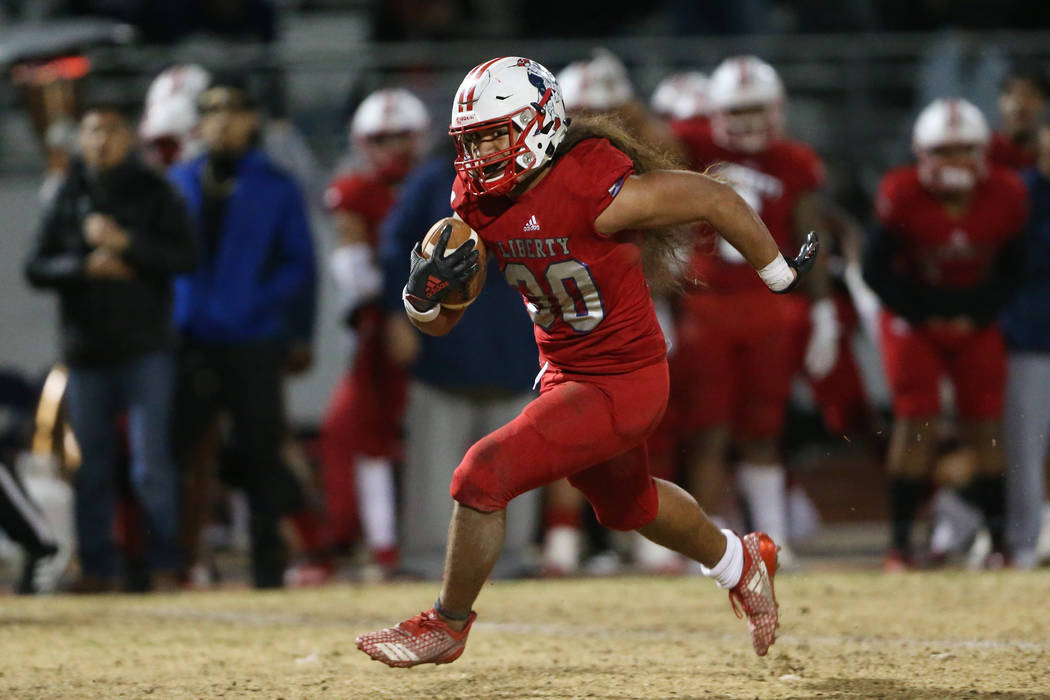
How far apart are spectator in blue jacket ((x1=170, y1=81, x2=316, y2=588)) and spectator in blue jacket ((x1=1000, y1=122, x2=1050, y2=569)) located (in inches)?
153

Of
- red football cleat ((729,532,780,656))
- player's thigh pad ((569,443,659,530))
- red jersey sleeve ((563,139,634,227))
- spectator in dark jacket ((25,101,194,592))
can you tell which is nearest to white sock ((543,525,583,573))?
spectator in dark jacket ((25,101,194,592))

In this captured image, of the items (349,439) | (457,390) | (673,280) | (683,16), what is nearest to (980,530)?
(457,390)

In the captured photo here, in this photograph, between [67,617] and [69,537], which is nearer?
[67,617]

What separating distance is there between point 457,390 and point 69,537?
2.19 metres

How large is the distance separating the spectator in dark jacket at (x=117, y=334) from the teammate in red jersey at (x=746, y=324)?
2.76 m

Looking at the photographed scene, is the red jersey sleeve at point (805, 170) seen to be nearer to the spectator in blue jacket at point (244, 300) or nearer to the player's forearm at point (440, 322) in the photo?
the spectator in blue jacket at point (244, 300)

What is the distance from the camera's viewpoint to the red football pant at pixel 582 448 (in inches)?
201

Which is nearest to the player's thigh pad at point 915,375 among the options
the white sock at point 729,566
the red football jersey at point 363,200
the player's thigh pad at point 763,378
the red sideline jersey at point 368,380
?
the player's thigh pad at point 763,378

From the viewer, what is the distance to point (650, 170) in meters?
5.43

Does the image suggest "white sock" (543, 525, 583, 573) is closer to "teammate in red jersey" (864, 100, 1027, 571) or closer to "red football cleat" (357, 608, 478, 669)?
"teammate in red jersey" (864, 100, 1027, 571)

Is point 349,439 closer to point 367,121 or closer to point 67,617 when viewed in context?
point 367,121

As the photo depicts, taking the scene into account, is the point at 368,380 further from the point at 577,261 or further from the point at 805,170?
the point at 577,261

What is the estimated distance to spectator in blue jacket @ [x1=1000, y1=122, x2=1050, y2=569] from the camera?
9.00 metres

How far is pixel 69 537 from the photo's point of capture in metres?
8.73
